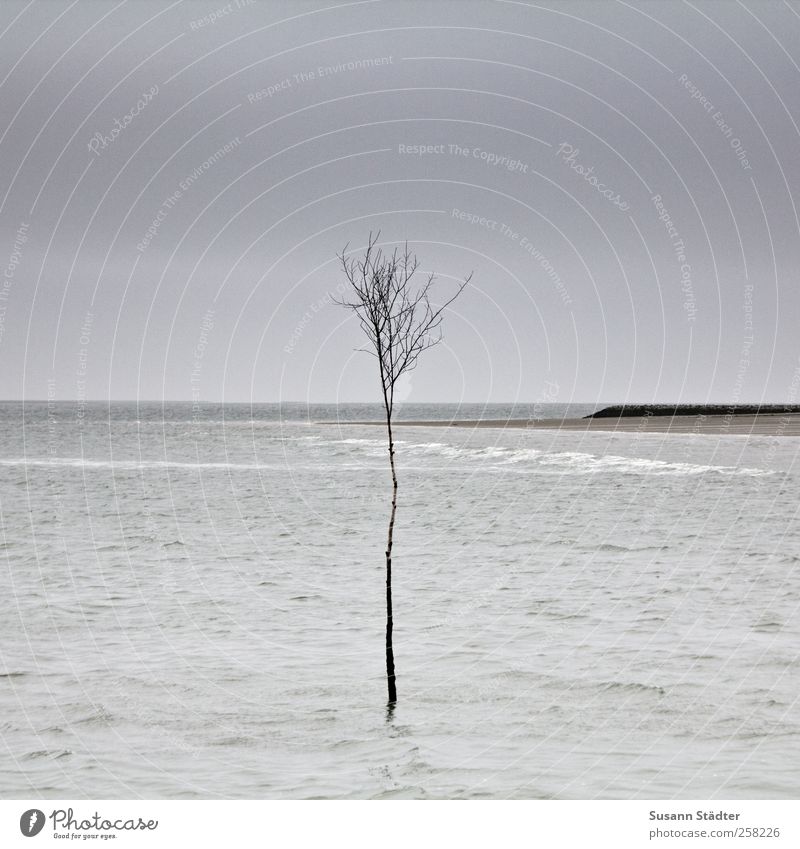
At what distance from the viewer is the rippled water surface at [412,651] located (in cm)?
827

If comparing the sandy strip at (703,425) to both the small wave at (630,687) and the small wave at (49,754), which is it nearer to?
the small wave at (630,687)

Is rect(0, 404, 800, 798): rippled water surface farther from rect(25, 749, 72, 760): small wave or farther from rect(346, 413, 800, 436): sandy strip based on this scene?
rect(346, 413, 800, 436): sandy strip

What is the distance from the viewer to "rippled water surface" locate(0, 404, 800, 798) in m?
8.27

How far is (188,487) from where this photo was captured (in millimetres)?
37062

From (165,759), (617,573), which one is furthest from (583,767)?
(617,573)

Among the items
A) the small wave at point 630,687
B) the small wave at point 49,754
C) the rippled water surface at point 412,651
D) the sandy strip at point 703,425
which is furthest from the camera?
the sandy strip at point 703,425

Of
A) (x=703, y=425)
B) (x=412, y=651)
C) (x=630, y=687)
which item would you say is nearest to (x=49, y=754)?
(x=412, y=651)

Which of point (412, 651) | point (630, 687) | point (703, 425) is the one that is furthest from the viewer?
point (703, 425)

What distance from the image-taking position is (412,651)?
12148 millimetres

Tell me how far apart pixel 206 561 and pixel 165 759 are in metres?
11.6

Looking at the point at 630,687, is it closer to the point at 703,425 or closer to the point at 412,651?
the point at 412,651

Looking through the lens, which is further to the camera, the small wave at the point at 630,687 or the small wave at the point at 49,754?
the small wave at the point at 630,687

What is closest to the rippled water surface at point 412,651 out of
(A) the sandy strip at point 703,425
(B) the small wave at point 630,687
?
(B) the small wave at point 630,687

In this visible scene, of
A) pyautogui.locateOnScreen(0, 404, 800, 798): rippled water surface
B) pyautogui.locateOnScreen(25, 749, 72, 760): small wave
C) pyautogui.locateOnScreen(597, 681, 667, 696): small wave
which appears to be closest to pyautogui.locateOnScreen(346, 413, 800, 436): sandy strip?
pyautogui.locateOnScreen(0, 404, 800, 798): rippled water surface
